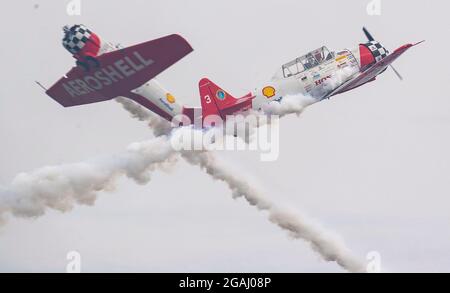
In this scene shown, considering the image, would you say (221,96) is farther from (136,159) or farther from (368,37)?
(368,37)

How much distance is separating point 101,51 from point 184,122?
433 centimetres

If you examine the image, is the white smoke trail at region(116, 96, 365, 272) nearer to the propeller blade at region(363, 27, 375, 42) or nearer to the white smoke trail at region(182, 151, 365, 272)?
the white smoke trail at region(182, 151, 365, 272)

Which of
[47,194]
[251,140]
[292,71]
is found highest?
[292,71]

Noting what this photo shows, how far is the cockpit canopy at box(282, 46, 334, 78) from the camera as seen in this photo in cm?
3850

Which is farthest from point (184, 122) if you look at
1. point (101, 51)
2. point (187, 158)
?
point (101, 51)

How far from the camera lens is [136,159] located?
3719 cm

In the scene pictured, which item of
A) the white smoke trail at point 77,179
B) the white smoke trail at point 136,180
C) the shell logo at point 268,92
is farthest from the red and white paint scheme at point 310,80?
the white smoke trail at point 77,179

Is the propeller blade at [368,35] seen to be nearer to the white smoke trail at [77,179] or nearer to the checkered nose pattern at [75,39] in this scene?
the white smoke trail at [77,179]

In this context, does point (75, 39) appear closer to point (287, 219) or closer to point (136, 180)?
point (136, 180)

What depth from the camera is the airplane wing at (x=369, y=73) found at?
38000mm

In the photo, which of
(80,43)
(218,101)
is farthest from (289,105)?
(80,43)

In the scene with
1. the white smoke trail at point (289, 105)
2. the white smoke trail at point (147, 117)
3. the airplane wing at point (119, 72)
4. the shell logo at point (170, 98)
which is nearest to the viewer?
the airplane wing at point (119, 72)

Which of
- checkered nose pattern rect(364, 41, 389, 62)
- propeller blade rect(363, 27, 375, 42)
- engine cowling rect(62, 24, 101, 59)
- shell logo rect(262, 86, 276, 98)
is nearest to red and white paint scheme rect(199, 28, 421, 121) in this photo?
shell logo rect(262, 86, 276, 98)

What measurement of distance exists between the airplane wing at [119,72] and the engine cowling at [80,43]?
0.55 metres
